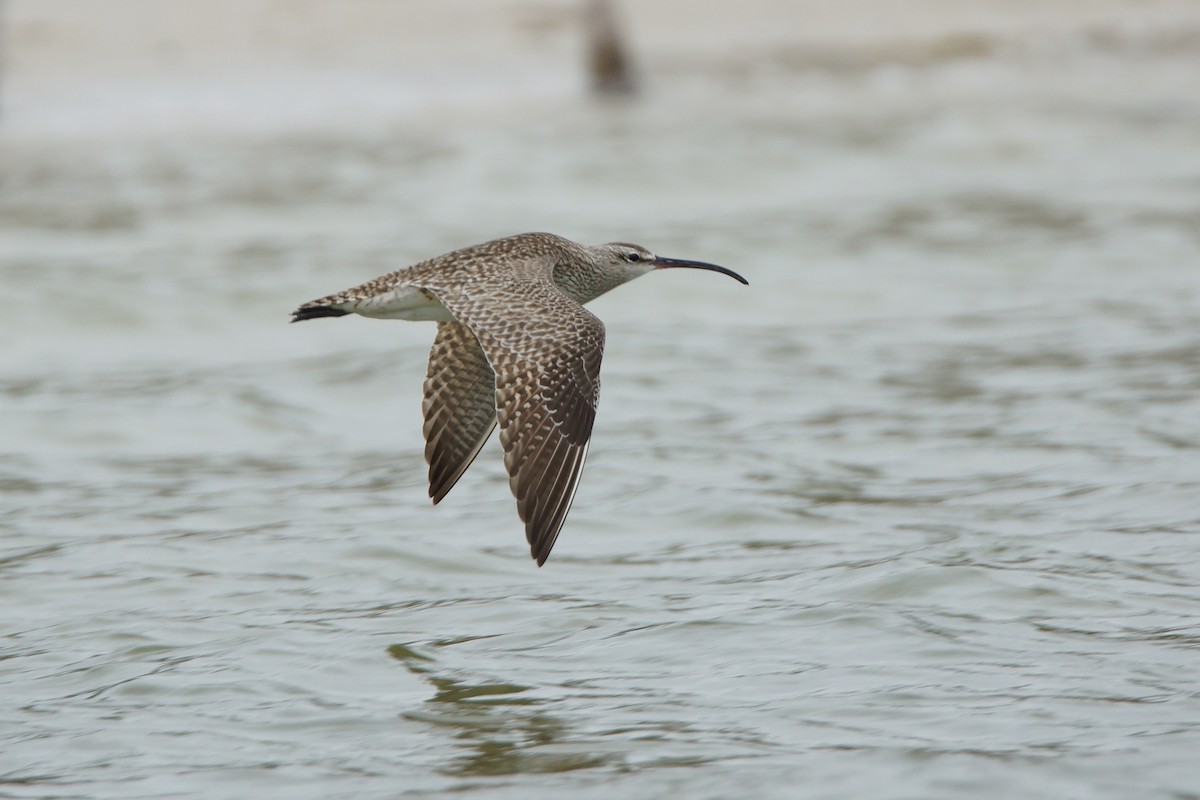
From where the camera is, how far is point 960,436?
9.41 metres

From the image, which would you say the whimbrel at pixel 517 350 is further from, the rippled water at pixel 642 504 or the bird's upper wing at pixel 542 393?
the rippled water at pixel 642 504

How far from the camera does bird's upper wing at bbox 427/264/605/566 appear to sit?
19.6 feet

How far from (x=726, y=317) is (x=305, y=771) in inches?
296

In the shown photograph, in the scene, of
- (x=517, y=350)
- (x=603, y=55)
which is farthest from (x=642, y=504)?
(x=603, y=55)

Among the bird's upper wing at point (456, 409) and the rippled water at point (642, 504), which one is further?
the bird's upper wing at point (456, 409)

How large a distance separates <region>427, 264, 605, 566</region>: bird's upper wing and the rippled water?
0.69m

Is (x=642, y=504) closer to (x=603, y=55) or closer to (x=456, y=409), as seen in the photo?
(x=456, y=409)

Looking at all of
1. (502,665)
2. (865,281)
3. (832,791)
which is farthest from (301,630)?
(865,281)

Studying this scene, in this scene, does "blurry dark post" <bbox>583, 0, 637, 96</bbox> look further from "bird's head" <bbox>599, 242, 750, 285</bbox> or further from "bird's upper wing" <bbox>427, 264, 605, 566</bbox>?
"bird's upper wing" <bbox>427, 264, 605, 566</bbox>

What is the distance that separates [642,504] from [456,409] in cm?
174

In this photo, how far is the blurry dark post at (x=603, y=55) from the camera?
2177cm

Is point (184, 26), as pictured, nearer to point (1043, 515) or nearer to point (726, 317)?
point (726, 317)

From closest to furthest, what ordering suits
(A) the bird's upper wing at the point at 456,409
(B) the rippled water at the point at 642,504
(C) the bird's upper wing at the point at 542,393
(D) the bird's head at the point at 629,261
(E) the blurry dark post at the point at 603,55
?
(B) the rippled water at the point at 642,504 < (C) the bird's upper wing at the point at 542,393 < (A) the bird's upper wing at the point at 456,409 < (D) the bird's head at the point at 629,261 < (E) the blurry dark post at the point at 603,55

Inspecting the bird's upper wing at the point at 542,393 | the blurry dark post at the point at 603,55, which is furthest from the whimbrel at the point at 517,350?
the blurry dark post at the point at 603,55
